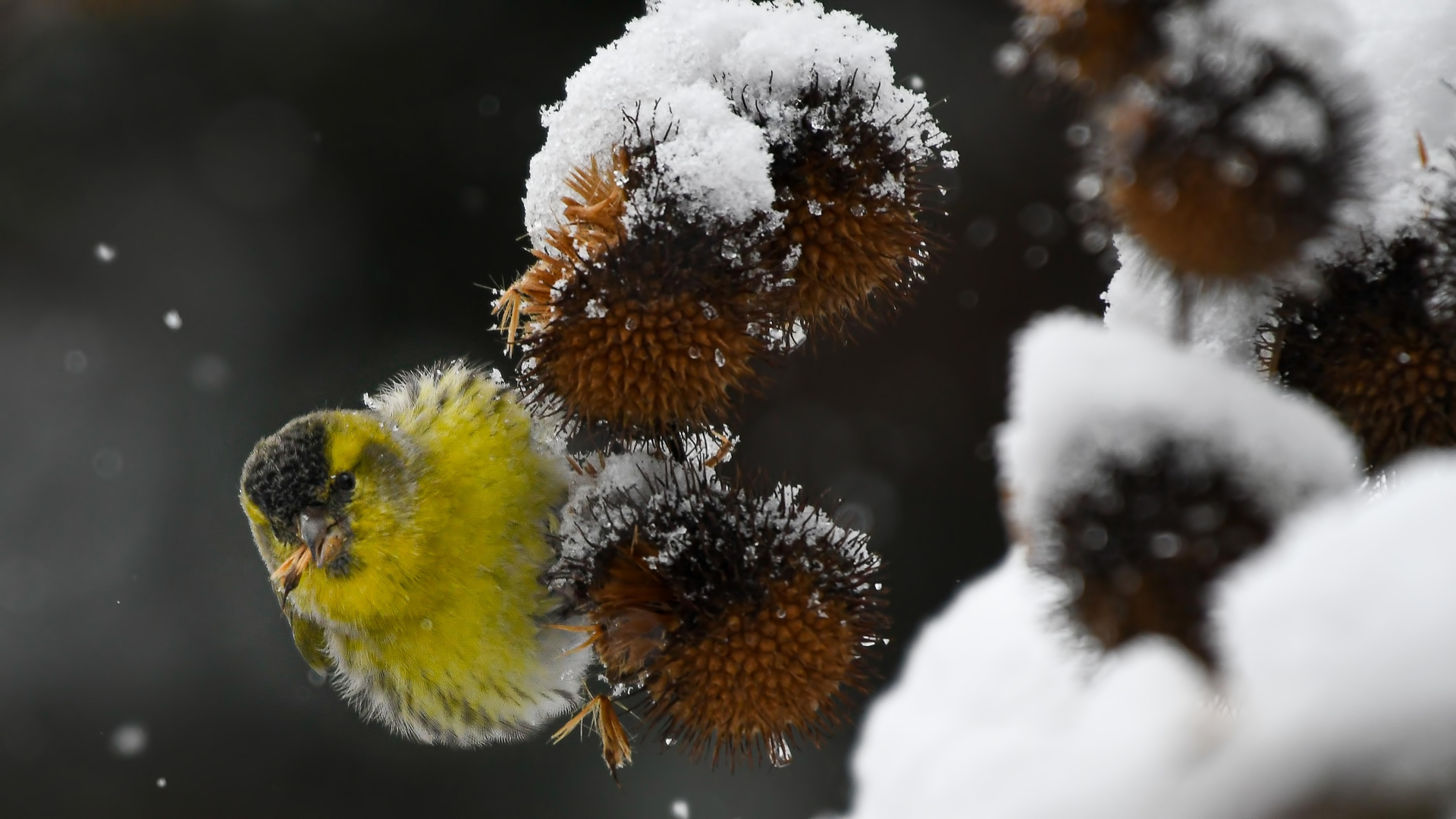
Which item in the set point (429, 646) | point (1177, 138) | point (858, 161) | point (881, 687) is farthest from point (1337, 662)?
point (881, 687)

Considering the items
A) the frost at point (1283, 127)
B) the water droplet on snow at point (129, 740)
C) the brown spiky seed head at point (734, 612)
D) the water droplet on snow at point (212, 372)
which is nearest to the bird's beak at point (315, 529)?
the brown spiky seed head at point (734, 612)

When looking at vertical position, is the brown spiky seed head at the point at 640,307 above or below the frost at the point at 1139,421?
above

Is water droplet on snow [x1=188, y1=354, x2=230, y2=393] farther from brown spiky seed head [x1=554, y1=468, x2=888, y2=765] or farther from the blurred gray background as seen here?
brown spiky seed head [x1=554, y1=468, x2=888, y2=765]

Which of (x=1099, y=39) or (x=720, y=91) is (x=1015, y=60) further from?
(x=720, y=91)

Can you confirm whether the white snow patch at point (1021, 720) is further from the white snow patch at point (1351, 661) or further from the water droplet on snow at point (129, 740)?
the water droplet on snow at point (129, 740)

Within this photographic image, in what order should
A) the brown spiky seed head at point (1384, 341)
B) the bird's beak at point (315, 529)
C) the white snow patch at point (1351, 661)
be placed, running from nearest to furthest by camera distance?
the white snow patch at point (1351, 661) → the brown spiky seed head at point (1384, 341) → the bird's beak at point (315, 529)

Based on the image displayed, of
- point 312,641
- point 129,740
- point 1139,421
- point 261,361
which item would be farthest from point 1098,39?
point 129,740

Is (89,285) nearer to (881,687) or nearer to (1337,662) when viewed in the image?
(881,687)
